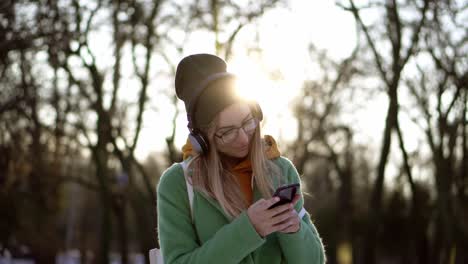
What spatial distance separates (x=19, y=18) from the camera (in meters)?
14.3

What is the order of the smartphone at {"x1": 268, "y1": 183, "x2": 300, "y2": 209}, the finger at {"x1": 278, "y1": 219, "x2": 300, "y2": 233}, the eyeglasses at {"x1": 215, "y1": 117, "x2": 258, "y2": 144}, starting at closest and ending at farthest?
the smartphone at {"x1": 268, "y1": 183, "x2": 300, "y2": 209}
the finger at {"x1": 278, "y1": 219, "x2": 300, "y2": 233}
the eyeglasses at {"x1": 215, "y1": 117, "x2": 258, "y2": 144}

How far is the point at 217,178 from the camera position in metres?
2.87

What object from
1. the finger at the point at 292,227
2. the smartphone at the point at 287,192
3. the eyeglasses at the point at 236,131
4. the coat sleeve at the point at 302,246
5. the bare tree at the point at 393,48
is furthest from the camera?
the bare tree at the point at 393,48

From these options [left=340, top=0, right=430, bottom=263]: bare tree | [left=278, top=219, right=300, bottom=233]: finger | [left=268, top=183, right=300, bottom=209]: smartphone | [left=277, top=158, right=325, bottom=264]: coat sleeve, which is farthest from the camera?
[left=340, top=0, right=430, bottom=263]: bare tree

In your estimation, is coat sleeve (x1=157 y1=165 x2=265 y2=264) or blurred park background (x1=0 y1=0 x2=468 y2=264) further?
blurred park background (x1=0 y1=0 x2=468 y2=264)

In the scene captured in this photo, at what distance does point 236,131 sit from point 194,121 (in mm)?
167

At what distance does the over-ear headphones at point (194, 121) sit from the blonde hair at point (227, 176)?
0.03m

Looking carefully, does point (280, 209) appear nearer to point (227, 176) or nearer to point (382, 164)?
point (227, 176)

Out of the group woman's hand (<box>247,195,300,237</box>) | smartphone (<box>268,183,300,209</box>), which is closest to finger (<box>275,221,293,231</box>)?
woman's hand (<box>247,195,300,237</box>)

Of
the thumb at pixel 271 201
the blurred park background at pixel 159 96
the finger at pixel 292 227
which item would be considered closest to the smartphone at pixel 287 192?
the thumb at pixel 271 201

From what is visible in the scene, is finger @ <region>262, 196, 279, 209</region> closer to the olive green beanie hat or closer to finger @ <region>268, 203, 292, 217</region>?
finger @ <region>268, 203, 292, 217</region>

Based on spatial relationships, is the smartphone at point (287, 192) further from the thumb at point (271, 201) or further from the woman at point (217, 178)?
the woman at point (217, 178)

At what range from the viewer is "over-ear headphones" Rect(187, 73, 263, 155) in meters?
2.91

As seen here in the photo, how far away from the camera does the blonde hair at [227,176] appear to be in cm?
286
